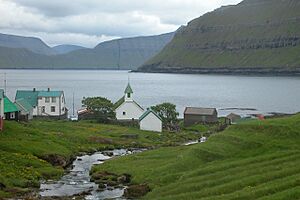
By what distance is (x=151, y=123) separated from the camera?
10019 cm

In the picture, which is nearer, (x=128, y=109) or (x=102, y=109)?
(x=128, y=109)

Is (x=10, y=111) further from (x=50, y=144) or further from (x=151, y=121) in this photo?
(x=151, y=121)

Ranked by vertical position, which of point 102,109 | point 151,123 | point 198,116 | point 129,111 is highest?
point 102,109

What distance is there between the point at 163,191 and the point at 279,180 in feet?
34.4

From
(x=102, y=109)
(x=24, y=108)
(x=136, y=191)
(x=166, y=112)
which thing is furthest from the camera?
(x=166, y=112)

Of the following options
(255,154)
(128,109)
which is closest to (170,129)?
(128,109)

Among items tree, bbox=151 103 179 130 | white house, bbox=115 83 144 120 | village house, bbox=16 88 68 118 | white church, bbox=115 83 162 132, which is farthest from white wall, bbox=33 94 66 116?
tree, bbox=151 103 179 130

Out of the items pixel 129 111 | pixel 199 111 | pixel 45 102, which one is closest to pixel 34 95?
pixel 45 102

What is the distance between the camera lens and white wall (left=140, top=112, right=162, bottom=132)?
328ft

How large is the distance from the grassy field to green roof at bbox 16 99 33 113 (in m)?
11.2

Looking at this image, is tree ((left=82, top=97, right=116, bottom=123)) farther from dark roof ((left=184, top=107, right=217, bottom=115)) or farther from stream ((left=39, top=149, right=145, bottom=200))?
stream ((left=39, top=149, right=145, bottom=200))

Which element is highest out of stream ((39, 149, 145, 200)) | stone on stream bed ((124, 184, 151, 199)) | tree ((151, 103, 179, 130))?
tree ((151, 103, 179, 130))

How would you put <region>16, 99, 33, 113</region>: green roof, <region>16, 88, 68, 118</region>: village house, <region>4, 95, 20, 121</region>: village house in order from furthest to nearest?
1. <region>16, 88, 68, 118</region>: village house
2. <region>16, 99, 33, 113</region>: green roof
3. <region>4, 95, 20, 121</region>: village house

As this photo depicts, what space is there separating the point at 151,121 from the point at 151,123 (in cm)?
42
